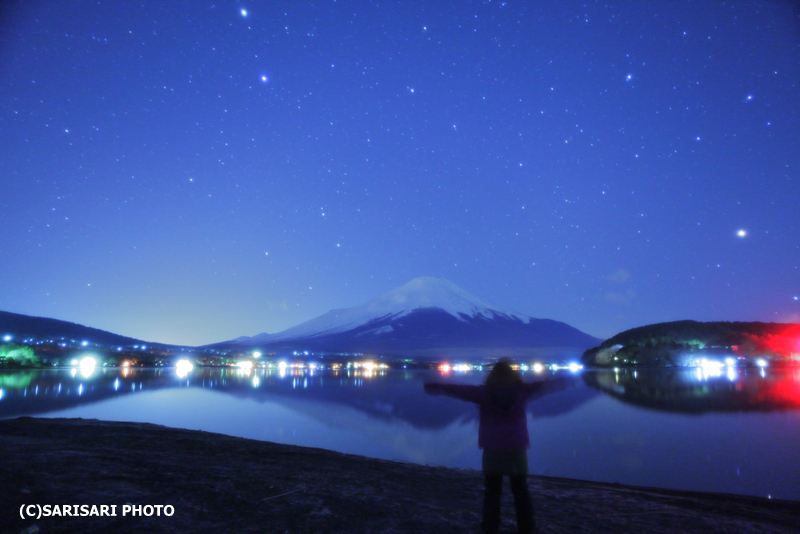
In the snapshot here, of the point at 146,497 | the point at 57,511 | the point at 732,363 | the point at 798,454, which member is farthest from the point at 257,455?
the point at 732,363

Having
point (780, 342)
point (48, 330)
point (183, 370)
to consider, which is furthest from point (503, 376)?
point (48, 330)

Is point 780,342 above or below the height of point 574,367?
above

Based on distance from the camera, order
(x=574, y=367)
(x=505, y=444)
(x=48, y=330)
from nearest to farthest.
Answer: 1. (x=505, y=444)
2. (x=574, y=367)
3. (x=48, y=330)

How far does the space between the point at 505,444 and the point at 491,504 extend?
78 centimetres

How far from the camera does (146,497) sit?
7.07 m

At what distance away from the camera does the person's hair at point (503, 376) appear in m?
5.35

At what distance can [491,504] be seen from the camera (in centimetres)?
530

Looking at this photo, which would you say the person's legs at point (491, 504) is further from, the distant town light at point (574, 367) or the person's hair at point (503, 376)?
the distant town light at point (574, 367)

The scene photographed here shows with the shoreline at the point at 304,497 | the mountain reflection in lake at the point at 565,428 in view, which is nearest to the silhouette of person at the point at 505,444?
the shoreline at the point at 304,497

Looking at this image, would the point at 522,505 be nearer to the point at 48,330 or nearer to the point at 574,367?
the point at 574,367

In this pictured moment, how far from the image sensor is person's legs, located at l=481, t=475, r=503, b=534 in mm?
5297

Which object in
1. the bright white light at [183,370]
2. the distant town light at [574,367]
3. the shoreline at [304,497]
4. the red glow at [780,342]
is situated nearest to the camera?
the shoreline at [304,497]

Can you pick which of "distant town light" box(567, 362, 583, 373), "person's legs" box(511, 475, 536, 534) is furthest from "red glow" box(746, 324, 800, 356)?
"person's legs" box(511, 475, 536, 534)

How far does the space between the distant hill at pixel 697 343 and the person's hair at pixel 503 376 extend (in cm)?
11249
